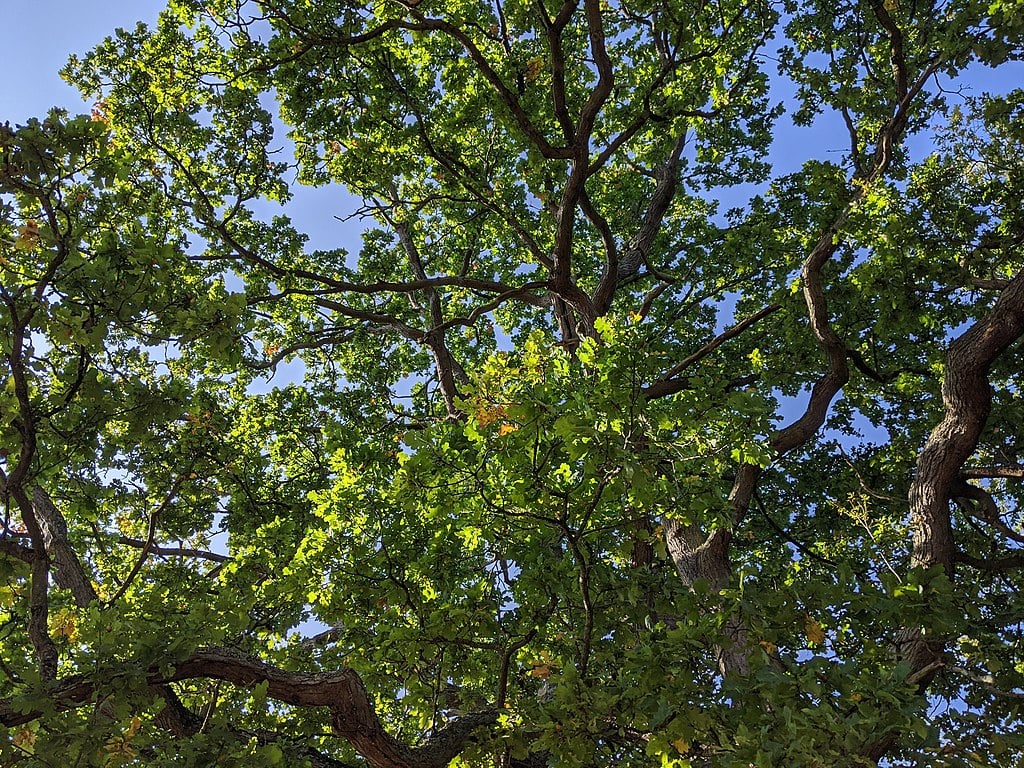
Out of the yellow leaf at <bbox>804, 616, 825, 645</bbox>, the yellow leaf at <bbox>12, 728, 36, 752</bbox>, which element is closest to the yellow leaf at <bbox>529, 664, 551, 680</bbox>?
the yellow leaf at <bbox>804, 616, 825, 645</bbox>

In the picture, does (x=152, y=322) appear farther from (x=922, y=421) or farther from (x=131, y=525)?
(x=922, y=421)

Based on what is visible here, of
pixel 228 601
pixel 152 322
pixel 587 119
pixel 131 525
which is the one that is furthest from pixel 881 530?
pixel 131 525

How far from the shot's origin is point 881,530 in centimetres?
707

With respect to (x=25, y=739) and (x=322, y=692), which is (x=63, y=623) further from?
(x=322, y=692)

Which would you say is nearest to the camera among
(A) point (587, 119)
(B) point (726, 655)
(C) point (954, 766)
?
(C) point (954, 766)

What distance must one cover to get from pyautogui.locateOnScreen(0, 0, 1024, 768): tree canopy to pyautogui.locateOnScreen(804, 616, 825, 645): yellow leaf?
2 centimetres

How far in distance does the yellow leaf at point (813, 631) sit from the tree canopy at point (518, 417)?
22mm

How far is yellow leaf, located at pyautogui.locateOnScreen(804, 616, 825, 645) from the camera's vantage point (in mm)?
3953

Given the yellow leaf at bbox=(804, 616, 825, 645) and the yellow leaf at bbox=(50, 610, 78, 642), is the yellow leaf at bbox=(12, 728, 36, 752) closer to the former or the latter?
the yellow leaf at bbox=(50, 610, 78, 642)

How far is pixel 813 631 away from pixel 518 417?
2241 mm

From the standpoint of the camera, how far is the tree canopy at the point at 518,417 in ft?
12.8

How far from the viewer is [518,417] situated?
3.67 metres

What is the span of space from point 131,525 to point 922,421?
11.2 meters

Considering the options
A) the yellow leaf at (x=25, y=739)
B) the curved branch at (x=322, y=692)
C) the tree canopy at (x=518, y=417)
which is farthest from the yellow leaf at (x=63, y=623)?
the curved branch at (x=322, y=692)
